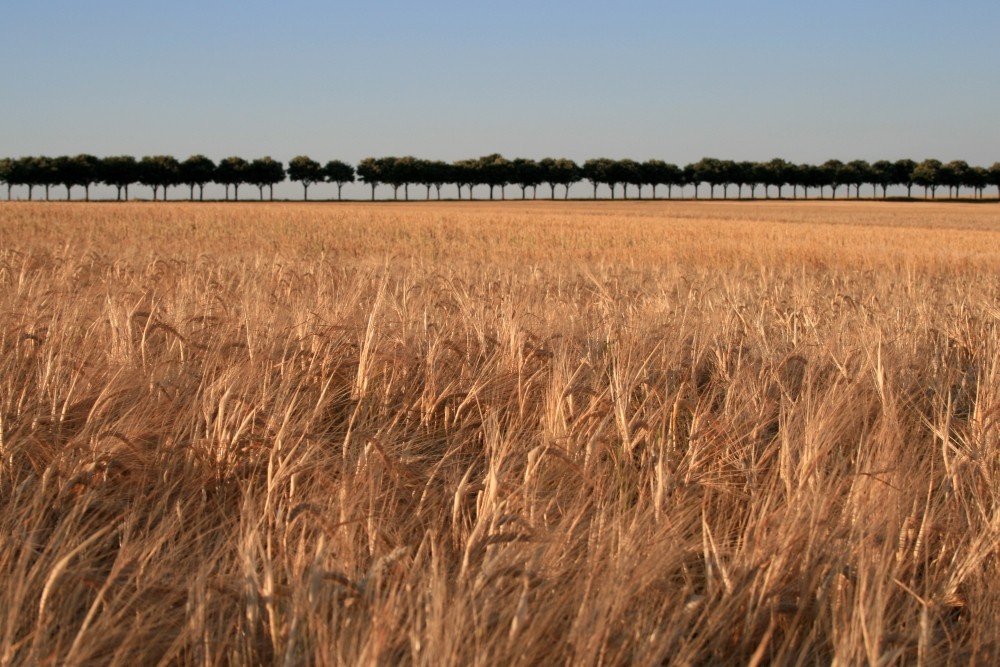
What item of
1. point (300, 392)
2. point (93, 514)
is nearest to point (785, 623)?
point (93, 514)

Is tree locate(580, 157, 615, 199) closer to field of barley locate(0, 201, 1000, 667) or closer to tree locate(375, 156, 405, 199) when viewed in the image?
tree locate(375, 156, 405, 199)

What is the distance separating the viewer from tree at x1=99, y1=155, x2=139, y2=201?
97.3 metres

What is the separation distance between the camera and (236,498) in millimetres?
2363

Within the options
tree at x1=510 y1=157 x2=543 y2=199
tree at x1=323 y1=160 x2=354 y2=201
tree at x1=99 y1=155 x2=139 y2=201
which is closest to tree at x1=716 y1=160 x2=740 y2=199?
tree at x1=510 y1=157 x2=543 y2=199

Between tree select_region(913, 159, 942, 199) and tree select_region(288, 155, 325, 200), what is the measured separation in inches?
3266

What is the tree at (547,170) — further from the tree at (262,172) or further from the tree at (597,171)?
→ the tree at (262,172)

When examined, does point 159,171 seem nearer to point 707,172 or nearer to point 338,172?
point 338,172

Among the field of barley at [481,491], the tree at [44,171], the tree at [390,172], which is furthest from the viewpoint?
the tree at [390,172]

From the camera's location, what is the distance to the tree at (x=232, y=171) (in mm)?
103062

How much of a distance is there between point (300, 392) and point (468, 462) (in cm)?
88

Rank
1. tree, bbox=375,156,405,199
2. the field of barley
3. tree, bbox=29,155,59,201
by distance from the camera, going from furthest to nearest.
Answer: tree, bbox=375,156,405,199 → tree, bbox=29,155,59,201 → the field of barley

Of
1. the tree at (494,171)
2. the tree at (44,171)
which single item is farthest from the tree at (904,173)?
the tree at (44,171)

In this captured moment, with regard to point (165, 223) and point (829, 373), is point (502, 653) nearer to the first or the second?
point (829, 373)

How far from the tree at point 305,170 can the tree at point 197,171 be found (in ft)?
35.4
